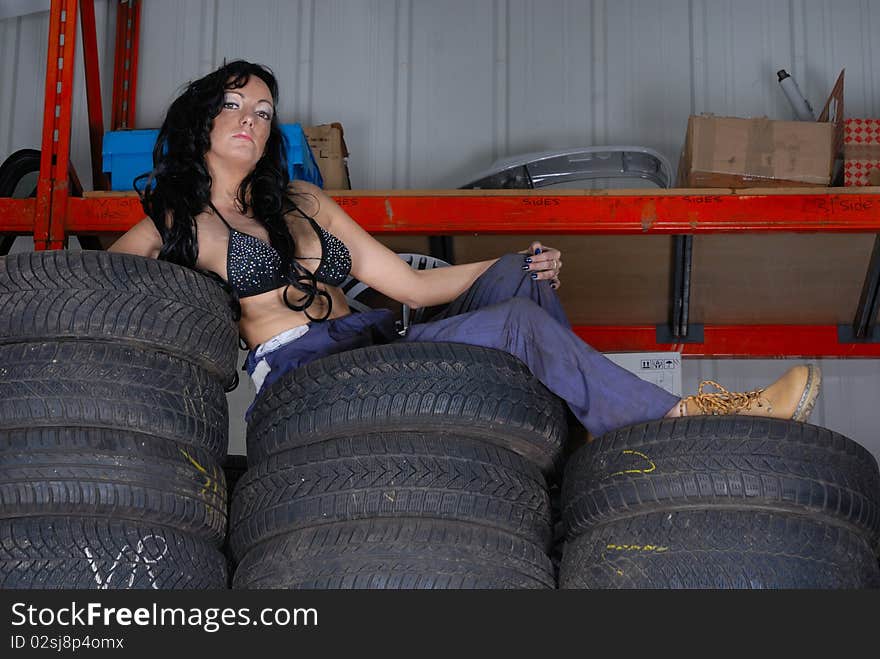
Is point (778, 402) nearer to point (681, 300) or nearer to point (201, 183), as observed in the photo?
point (201, 183)

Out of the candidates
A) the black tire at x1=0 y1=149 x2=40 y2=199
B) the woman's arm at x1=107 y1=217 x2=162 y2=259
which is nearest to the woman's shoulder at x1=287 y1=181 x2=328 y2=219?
the woman's arm at x1=107 y1=217 x2=162 y2=259

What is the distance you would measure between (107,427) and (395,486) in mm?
637

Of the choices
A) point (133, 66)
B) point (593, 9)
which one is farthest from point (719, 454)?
point (133, 66)

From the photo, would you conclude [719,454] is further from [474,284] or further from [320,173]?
[320,173]

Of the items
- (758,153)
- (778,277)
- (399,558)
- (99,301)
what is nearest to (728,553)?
(399,558)

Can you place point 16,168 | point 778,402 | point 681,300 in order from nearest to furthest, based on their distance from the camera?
point 778,402
point 16,168
point 681,300

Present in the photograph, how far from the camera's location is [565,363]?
9.13 feet

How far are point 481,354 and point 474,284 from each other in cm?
51

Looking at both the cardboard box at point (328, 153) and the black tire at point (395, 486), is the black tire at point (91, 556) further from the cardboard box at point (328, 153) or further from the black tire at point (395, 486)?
the cardboard box at point (328, 153)

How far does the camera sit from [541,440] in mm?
2760

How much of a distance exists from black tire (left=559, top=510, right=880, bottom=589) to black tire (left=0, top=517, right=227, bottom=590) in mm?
889

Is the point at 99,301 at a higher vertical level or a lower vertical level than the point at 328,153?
lower

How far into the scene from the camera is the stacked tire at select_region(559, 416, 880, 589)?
247 centimetres

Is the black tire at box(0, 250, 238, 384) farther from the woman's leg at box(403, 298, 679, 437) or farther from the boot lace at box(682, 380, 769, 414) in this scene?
the boot lace at box(682, 380, 769, 414)
